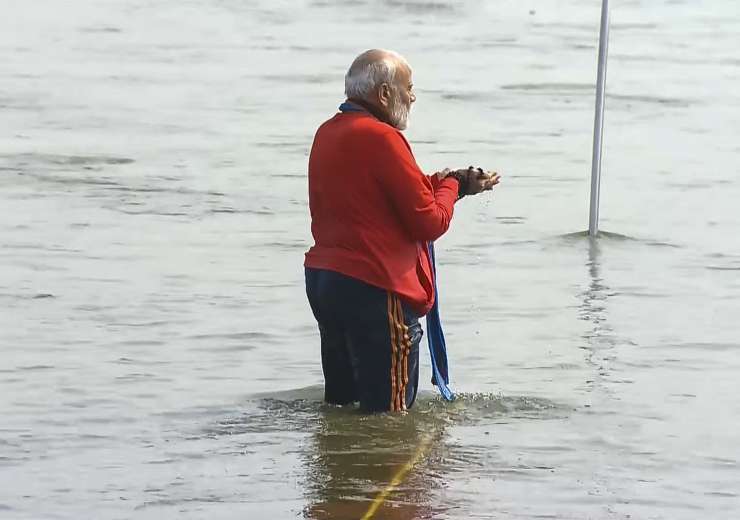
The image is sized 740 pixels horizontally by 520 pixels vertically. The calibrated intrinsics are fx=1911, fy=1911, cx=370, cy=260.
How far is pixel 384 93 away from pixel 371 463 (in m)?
1.41

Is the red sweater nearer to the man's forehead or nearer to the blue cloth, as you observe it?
the man's forehead

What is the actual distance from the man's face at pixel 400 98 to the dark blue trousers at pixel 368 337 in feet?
2.10

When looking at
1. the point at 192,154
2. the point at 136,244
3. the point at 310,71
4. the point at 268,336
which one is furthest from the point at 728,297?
the point at 310,71

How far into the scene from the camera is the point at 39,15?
33.2 m

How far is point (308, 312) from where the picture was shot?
34.5 feet

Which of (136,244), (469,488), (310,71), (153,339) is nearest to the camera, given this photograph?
(469,488)

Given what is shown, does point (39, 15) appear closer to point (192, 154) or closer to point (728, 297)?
point (192, 154)

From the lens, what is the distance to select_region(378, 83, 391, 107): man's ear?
730 cm

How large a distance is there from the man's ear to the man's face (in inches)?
0.6

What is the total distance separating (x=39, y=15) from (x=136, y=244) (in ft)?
70.7

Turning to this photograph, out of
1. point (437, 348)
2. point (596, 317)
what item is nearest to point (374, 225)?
point (437, 348)

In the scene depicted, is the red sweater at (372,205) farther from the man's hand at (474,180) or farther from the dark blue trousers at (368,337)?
the man's hand at (474,180)

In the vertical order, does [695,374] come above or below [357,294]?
below

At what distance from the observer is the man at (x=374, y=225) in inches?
284
